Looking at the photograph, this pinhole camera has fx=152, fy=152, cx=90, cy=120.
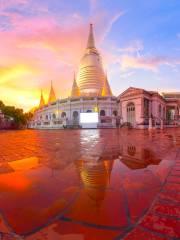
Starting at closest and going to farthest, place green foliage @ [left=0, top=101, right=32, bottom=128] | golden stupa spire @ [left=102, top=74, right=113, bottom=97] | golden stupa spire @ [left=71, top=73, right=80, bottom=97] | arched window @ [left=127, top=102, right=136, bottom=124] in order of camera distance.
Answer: arched window @ [left=127, top=102, right=136, bottom=124] < green foliage @ [left=0, top=101, right=32, bottom=128] < golden stupa spire @ [left=102, top=74, right=113, bottom=97] < golden stupa spire @ [left=71, top=73, right=80, bottom=97]

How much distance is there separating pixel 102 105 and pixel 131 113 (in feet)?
36.5

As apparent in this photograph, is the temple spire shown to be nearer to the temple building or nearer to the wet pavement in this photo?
the temple building

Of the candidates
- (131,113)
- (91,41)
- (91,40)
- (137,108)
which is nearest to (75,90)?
(91,41)

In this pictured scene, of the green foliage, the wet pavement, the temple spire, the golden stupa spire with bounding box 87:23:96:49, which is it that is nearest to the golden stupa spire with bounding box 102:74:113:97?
the golden stupa spire with bounding box 87:23:96:49

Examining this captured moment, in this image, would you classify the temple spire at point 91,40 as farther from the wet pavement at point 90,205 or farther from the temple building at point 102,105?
the wet pavement at point 90,205

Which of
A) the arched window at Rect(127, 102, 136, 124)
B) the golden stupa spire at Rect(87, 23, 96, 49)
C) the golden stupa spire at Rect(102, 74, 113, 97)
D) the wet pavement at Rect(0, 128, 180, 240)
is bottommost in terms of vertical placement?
the wet pavement at Rect(0, 128, 180, 240)

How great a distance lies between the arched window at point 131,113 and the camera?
25.4 meters

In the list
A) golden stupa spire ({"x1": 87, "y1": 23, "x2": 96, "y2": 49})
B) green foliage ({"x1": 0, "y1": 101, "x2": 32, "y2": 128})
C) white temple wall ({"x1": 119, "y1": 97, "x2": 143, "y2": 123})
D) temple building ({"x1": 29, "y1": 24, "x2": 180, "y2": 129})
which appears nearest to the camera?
white temple wall ({"x1": 119, "y1": 97, "x2": 143, "y2": 123})

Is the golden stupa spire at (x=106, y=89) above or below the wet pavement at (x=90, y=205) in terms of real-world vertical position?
above

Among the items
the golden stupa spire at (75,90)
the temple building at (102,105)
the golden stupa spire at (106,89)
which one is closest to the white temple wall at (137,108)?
the temple building at (102,105)

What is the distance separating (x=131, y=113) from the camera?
25.8 m

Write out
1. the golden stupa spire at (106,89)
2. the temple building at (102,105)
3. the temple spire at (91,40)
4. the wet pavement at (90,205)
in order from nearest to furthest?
the wet pavement at (90,205) < the temple building at (102,105) < the golden stupa spire at (106,89) < the temple spire at (91,40)

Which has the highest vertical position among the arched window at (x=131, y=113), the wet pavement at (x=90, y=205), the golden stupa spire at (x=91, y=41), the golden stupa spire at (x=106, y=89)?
the golden stupa spire at (x=91, y=41)

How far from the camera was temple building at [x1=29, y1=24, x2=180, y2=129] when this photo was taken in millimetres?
25141
